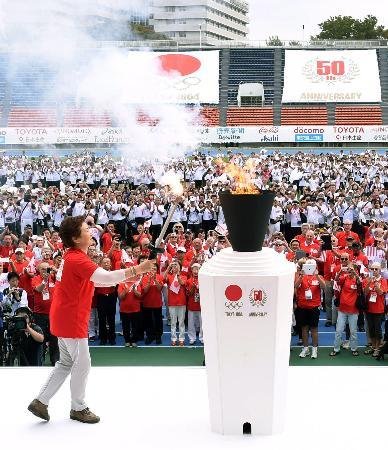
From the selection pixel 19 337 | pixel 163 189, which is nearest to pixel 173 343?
pixel 19 337

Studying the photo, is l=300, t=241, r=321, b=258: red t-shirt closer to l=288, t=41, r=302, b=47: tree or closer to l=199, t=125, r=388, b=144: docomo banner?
l=199, t=125, r=388, b=144: docomo banner

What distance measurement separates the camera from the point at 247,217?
160 inches

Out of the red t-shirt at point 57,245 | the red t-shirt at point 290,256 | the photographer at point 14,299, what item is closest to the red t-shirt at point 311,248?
the red t-shirt at point 290,256

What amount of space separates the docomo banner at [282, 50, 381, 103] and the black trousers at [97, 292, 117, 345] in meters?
34.4

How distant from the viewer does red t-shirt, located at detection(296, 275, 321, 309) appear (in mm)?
9016

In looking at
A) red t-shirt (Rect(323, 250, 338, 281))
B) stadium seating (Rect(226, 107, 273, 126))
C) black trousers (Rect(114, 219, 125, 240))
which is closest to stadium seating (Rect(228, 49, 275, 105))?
stadium seating (Rect(226, 107, 273, 126))

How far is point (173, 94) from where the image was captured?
41000 mm

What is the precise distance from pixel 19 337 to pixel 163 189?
9541mm

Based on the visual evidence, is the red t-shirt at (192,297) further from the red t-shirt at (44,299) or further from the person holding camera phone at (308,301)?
the red t-shirt at (44,299)

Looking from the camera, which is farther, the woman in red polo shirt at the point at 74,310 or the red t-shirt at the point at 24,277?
the red t-shirt at the point at 24,277

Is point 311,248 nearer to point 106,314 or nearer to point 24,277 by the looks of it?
point 106,314

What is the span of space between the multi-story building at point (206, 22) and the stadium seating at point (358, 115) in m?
9.54

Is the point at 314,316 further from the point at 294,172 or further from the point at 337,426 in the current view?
the point at 294,172

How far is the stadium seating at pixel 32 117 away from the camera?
3434 cm
